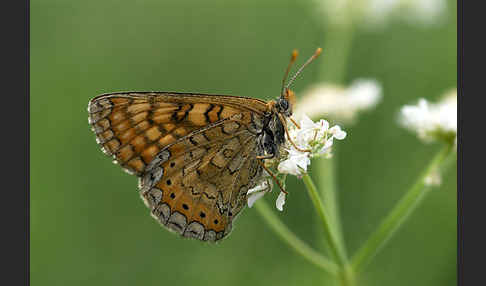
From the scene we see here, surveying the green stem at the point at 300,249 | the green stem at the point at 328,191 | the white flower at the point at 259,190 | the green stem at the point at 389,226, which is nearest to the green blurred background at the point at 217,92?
the green stem at the point at 328,191

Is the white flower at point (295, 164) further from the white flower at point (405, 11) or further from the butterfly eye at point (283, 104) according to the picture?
the white flower at point (405, 11)

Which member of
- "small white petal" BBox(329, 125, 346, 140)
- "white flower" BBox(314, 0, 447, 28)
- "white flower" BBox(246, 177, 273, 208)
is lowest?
"white flower" BBox(246, 177, 273, 208)

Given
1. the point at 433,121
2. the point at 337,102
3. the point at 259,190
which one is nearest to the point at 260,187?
the point at 259,190

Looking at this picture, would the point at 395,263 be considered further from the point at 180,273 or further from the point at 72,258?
the point at 72,258

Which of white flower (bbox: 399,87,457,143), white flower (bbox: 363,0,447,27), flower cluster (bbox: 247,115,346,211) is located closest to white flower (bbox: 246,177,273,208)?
flower cluster (bbox: 247,115,346,211)

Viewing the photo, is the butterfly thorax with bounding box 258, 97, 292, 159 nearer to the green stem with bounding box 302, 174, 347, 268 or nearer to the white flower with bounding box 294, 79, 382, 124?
the green stem with bounding box 302, 174, 347, 268

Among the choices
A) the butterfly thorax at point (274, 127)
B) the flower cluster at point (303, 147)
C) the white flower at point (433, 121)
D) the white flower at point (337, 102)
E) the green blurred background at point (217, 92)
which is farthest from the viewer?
the green blurred background at point (217, 92)
